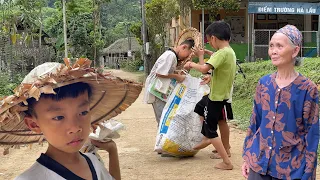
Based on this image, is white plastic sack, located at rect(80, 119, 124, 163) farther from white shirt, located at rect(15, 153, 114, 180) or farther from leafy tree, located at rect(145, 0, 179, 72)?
leafy tree, located at rect(145, 0, 179, 72)

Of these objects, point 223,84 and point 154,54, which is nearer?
point 223,84

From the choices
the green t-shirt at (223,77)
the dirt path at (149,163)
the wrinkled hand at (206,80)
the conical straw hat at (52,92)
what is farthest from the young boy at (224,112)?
the conical straw hat at (52,92)

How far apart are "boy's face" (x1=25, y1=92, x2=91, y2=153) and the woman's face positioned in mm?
1575

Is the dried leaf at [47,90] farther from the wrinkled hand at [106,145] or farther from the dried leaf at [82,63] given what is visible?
the wrinkled hand at [106,145]

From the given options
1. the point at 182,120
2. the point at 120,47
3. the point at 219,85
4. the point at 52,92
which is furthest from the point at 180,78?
the point at 120,47

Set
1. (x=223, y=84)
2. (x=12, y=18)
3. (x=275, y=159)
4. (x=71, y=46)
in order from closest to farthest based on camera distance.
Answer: (x=275, y=159), (x=223, y=84), (x=12, y=18), (x=71, y=46)

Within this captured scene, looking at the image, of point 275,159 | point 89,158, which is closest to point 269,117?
point 275,159

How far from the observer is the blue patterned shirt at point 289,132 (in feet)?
9.53

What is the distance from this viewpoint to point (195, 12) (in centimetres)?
2420

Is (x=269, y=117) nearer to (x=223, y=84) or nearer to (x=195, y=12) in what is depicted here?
(x=223, y=84)

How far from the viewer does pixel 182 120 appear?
5.76 m

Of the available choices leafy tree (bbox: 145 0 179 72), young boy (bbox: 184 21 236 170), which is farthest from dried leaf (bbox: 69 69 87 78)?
leafy tree (bbox: 145 0 179 72)

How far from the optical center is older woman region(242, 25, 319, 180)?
2912mm

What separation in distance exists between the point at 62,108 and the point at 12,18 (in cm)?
2311
